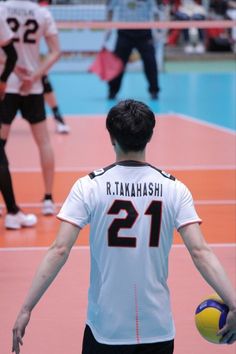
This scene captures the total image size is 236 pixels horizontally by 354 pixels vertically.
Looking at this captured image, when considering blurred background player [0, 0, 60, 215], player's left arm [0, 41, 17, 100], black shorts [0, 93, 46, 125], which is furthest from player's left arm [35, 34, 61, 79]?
player's left arm [0, 41, 17, 100]

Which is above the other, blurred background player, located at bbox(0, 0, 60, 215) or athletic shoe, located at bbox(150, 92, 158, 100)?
blurred background player, located at bbox(0, 0, 60, 215)

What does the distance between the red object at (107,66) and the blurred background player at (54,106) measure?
3470 mm

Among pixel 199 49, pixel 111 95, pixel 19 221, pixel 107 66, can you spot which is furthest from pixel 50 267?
pixel 199 49

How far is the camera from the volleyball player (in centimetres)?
409

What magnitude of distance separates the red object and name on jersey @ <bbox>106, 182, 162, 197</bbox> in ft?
48.2

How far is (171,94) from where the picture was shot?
66.9ft

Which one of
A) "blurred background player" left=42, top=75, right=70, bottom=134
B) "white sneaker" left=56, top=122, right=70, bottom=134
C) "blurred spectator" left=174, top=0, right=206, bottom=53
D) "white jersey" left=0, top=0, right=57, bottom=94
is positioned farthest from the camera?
"blurred spectator" left=174, top=0, right=206, bottom=53

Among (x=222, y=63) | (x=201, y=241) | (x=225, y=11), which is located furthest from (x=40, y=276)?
(x=225, y=11)

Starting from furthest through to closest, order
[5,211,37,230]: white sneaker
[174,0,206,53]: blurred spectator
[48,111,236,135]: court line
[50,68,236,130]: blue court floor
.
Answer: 1. [174,0,206,53]: blurred spectator
2. [50,68,236,130]: blue court floor
3. [48,111,236,135]: court line
4. [5,211,37,230]: white sneaker

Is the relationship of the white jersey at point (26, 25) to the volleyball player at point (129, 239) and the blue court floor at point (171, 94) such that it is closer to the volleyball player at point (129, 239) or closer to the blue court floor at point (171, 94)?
the volleyball player at point (129, 239)

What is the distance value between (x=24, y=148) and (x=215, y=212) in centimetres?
462

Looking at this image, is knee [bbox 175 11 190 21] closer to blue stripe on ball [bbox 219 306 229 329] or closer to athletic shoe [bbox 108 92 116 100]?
athletic shoe [bbox 108 92 116 100]

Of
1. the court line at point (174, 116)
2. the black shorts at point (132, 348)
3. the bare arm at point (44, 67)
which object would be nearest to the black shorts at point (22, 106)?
the bare arm at point (44, 67)

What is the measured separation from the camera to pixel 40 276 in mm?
4078
